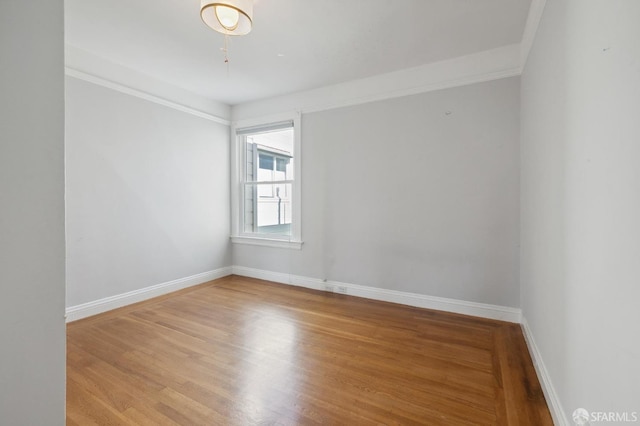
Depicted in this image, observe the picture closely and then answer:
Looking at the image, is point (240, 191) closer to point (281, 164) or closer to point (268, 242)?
point (281, 164)

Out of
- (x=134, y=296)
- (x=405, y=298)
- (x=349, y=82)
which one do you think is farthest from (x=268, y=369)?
(x=349, y=82)

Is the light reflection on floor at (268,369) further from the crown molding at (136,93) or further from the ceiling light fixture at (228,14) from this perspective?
the crown molding at (136,93)

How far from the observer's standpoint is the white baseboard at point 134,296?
290 cm

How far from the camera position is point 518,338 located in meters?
2.48

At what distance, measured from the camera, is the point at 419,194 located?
3.23m

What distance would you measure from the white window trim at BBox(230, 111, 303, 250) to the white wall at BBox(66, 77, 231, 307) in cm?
18

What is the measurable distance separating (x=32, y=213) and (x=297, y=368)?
1.79 metres

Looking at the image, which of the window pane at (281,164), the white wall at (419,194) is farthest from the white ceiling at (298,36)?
the window pane at (281,164)

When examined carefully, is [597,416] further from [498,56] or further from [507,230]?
[498,56]

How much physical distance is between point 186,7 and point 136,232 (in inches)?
96.7

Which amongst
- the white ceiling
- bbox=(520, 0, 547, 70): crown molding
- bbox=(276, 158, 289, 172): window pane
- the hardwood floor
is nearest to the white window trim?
bbox=(276, 158, 289, 172): window pane

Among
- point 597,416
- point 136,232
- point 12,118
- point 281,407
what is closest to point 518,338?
point 597,416

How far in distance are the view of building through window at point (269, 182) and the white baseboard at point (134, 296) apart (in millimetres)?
974

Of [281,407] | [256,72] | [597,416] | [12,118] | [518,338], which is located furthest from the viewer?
[256,72]
